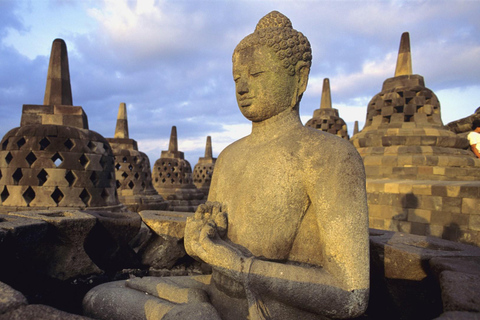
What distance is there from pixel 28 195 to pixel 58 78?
244 centimetres

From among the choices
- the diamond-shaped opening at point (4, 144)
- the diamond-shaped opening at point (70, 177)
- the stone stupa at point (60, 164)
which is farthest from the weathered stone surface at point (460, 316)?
the diamond-shaped opening at point (4, 144)

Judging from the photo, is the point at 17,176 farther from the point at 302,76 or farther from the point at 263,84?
the point at 302,76

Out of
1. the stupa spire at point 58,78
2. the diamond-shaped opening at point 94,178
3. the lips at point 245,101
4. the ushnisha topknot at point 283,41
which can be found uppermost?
the stupa spire at point 58,78

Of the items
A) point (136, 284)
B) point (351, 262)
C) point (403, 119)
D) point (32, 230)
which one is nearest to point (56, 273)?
point (32, 230)

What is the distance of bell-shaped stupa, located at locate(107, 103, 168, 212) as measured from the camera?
9.95 m

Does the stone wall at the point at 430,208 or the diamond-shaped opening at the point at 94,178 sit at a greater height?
the diamond-shaped opening at the point at 94,178

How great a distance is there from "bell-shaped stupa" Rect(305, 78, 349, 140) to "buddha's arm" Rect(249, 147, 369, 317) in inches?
517

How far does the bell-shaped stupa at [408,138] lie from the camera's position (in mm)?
7309

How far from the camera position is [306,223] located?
68.3 inches

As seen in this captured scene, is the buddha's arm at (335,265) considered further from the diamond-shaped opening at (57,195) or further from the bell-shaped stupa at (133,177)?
the bell-shaped stupa at (133,177)

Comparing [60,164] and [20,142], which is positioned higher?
[20,142]

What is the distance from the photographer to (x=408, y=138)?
316 inches

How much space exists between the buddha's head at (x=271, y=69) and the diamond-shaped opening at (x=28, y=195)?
4584mm

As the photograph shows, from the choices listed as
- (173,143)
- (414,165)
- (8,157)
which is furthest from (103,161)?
(173,143)
